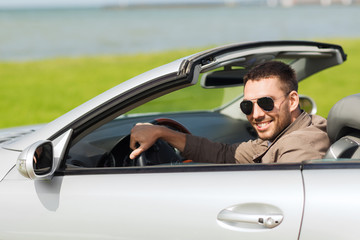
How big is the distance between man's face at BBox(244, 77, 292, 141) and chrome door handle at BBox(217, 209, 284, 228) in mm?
669

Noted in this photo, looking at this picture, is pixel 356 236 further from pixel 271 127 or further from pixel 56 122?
pixel 56 122

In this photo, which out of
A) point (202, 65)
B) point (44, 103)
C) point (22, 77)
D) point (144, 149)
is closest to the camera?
point (202, 65)

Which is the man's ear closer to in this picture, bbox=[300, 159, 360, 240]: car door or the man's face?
the man's face

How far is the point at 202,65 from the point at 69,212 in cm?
88

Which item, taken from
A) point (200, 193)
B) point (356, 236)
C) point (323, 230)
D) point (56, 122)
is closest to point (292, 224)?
point (323, 230)

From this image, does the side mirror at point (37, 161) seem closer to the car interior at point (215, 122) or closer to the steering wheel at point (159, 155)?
the car interior at point (215, 122)

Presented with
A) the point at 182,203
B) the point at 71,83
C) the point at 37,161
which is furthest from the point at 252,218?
the point at 71,83

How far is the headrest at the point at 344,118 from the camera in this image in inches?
91.2

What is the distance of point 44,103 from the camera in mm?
10414

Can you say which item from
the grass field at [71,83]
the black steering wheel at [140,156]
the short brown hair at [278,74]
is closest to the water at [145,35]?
the grass field at [71,83]

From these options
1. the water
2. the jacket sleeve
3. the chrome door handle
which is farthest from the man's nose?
the water

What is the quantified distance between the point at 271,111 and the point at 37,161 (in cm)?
111

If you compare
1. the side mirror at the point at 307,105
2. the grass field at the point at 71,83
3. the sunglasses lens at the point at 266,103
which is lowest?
the sunglasses lens at the point at 266,103

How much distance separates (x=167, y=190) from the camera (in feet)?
6.72
